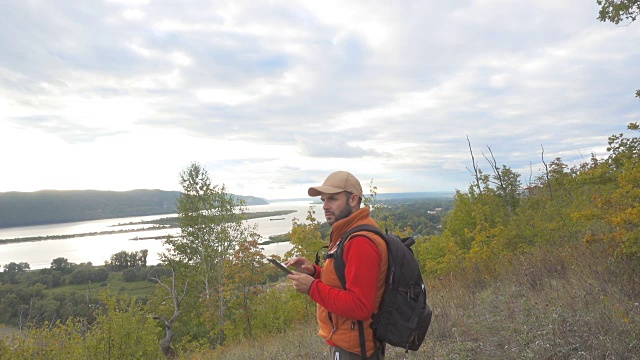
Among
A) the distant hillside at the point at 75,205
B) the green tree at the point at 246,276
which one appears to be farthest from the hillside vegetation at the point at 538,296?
the distant hillside at the point at 75,205

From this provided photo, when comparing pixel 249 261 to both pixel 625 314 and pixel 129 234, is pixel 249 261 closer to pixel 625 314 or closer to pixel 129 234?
pixel 625 314

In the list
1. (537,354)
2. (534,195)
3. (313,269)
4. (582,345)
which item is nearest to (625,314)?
(582,345)

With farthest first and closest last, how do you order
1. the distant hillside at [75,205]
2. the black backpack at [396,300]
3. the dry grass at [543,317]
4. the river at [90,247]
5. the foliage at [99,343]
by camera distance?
the distant hillside at [75,205], the river at [90,247], the foliage at [99,343], the dry grass at [543,317], the black backpack at [396,300]

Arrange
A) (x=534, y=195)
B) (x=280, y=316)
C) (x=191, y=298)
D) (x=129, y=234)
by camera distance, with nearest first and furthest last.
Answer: (x=534, y=195) < (x=280, y=316) < (x=191, y=298) < (x=129, y=234)

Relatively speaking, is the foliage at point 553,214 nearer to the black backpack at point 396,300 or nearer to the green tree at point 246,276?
the black backpack at point 396,300

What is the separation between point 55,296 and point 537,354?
52526mm

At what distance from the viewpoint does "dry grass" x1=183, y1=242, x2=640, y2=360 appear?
3559 millimetres

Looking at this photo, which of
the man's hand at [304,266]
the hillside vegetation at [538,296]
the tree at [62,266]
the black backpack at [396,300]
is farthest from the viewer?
the tree at [62,266]

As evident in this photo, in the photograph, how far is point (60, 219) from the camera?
153 m

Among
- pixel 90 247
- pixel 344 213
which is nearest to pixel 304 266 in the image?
pixel 344 213

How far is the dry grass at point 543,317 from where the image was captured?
356 cm

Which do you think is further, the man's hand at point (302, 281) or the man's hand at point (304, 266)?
the man's hand at point (304, 266)

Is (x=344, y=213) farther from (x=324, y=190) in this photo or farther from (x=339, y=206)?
(x=324, y=190)

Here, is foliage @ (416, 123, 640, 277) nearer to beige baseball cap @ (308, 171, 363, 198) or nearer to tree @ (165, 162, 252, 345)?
beige baseball cap @ (308, 171, 363, 198)
